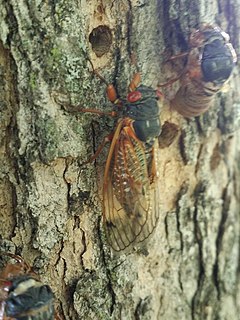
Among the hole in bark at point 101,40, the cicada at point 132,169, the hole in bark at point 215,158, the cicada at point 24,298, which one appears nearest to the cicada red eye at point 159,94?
the cicada at point 132,169

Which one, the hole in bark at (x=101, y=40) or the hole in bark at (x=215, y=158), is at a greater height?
the hole in bark at (x=101, y=40)

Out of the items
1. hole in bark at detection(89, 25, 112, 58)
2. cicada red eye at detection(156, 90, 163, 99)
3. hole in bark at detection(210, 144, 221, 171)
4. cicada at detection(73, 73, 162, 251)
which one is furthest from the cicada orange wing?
hole in bark at detection(210, 144, 221, 171)

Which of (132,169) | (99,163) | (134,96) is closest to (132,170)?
(132,169)

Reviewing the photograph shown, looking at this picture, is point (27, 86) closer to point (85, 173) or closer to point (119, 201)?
point (85, 173)

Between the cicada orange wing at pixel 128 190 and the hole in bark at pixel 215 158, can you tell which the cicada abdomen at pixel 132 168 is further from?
the hole in bark at pixel 215 158

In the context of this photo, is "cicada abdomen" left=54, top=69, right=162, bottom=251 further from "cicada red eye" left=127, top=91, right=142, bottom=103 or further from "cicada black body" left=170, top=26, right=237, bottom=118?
"cicada black body" left=170, top=26, right=237, bottom=118

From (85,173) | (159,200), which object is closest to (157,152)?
(159,200)

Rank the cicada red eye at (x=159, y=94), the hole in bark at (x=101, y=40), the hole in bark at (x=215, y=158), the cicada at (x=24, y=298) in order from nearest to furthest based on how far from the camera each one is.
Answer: the cicada at (x=24, y=298) < the hole in bark at (x=101, y=40) < the cicada red eye at (x=159, y=94) < the hole in bark at (x=215, y=158)
